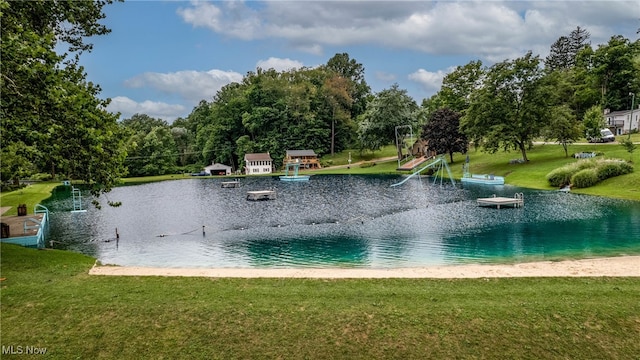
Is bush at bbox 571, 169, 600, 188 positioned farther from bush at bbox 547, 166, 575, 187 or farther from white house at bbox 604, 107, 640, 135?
white house at bbox 604, 107, 640, 135

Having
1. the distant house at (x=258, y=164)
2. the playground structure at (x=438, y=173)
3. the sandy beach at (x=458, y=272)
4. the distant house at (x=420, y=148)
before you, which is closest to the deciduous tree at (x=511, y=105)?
the playground structure at (x=438, y=173)

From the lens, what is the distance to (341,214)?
125ft

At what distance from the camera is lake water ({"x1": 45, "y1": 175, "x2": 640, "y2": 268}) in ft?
74.4

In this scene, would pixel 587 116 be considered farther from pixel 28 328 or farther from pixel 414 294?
pixel 28 328

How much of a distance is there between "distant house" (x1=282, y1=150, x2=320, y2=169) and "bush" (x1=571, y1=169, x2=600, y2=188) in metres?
62.6

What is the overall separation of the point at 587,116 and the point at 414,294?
233ft

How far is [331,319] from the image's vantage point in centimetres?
1165

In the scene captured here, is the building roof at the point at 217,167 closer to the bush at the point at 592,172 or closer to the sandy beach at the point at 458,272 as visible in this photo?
the bush at the point at 592,172

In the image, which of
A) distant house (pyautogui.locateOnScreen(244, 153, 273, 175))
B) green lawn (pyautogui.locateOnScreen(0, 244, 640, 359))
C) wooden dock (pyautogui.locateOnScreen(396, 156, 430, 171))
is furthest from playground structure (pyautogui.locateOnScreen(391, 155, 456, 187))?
green lawn (pyautogui.locateOnScreen(0, 244, 640, 359))

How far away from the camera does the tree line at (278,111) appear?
1226cm

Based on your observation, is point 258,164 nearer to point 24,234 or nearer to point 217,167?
point 217,167

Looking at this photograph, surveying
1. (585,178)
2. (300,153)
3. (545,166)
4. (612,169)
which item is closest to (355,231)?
(585,178)

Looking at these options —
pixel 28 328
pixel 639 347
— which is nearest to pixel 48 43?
pixel 28 328

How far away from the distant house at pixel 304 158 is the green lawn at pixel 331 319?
86.2 m
